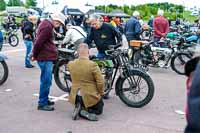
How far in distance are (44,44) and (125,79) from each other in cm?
145

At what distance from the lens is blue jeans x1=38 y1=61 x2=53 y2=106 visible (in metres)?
5.83

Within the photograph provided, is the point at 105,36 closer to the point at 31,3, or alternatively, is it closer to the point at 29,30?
the point at 29,30

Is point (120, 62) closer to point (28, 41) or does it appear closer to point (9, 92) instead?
point (9, 92)

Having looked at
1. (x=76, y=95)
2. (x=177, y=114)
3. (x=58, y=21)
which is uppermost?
(x=58, y=21)

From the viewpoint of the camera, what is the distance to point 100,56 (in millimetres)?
6898

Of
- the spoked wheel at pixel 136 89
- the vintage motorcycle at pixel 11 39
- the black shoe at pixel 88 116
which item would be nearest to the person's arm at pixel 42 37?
the black shoe at pixel 88 116

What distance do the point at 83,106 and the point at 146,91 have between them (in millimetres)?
1198

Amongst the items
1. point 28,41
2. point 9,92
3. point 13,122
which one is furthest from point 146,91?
point 28,41

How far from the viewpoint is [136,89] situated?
20.6 ft

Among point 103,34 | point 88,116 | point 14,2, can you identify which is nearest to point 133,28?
point 103,34

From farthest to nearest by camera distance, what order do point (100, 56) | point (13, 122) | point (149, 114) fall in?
point (100, 56)
point (149, 114)
point (13, 122)

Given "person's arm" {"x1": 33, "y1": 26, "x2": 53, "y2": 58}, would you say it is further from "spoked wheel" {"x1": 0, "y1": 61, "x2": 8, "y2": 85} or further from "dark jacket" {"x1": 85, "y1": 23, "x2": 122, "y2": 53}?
"spoked wheel" {"x1": 0, "y1": 61, "x2": 8, "y2": 85}

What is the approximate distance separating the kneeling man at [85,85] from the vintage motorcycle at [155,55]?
4902mm

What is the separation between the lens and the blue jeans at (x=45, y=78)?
19.1ft
